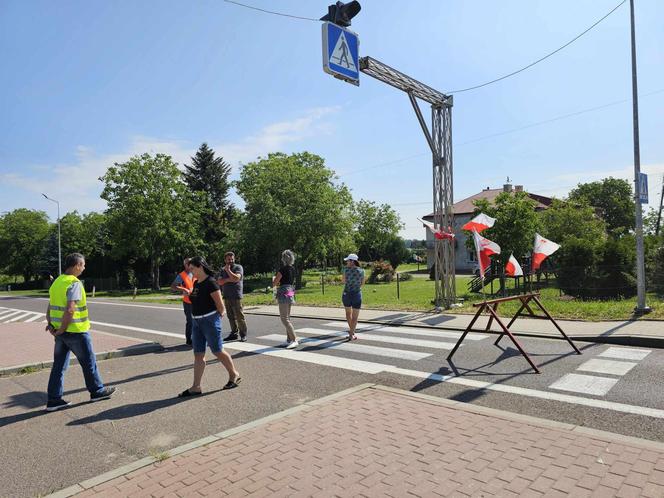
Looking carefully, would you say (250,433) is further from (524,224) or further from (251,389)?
(524,224)

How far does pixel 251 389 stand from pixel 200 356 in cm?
80

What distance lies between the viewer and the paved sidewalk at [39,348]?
782cm

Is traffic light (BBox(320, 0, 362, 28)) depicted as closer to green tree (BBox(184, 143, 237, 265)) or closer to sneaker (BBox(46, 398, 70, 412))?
sneaker (BBox(46, 398, 70, 412))

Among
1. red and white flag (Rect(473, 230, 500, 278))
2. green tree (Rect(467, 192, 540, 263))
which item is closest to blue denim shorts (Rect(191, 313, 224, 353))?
red and white flag (Rect(473, 230, 500, 278))

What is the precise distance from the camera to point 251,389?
6.03 meters

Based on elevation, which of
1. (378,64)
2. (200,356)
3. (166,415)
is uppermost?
(378,64)

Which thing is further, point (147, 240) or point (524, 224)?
point (147, 240)

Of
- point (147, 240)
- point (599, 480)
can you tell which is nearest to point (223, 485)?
point (599, 480)

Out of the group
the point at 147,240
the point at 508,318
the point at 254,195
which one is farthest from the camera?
the point at 147,240

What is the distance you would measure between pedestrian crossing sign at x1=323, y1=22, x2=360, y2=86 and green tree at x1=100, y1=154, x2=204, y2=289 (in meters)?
34.3

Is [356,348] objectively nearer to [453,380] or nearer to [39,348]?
[453,380]

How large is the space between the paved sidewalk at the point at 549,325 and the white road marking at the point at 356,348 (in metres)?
2.73

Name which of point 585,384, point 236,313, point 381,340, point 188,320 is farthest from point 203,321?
point 585,384

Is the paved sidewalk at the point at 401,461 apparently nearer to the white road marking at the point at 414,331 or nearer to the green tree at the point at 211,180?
the white road marking at the point at 414,331
